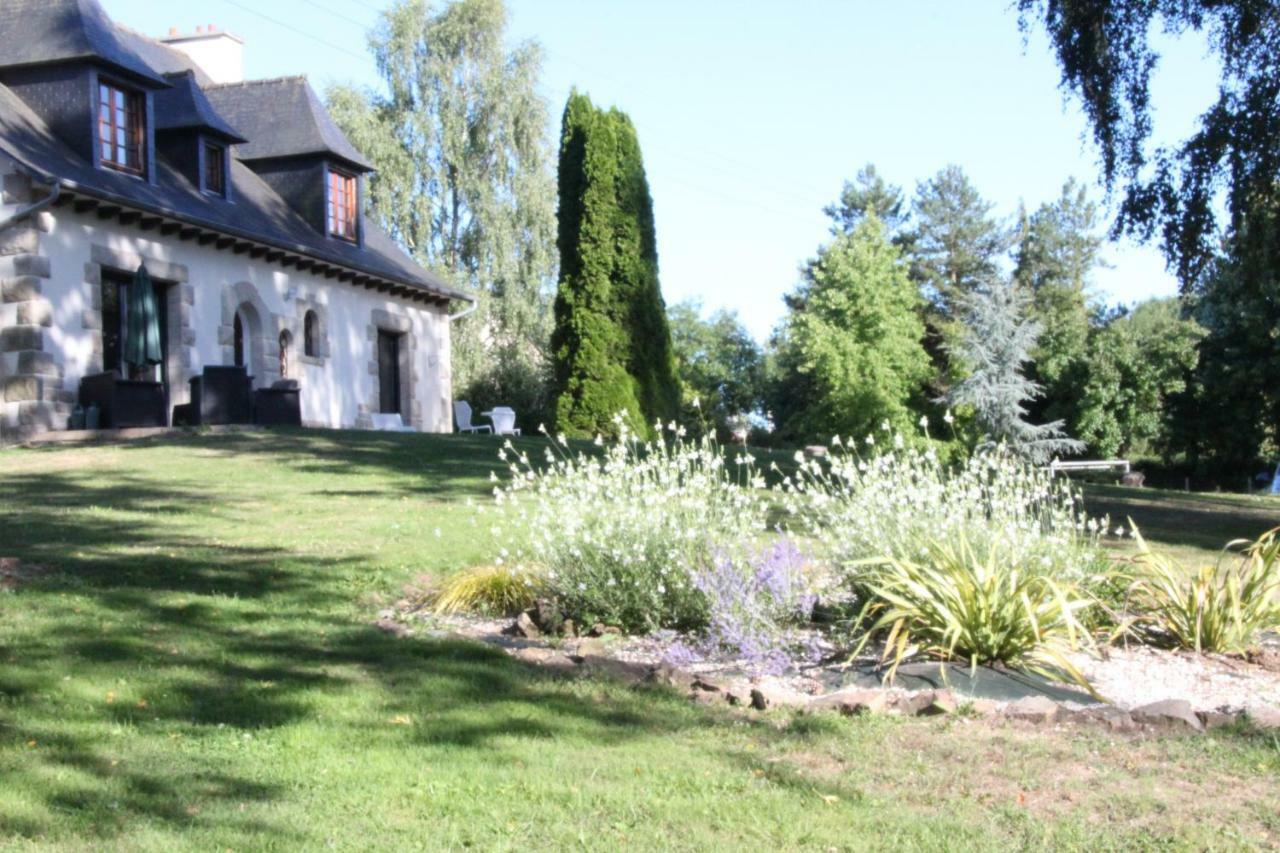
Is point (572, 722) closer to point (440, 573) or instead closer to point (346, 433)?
point (440, 573)

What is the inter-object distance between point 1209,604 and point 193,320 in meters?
16.8

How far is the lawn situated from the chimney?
22.0m

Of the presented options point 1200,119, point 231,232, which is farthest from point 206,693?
point 231,232

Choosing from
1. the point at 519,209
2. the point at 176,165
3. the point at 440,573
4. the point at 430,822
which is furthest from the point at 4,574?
the point at 519,209

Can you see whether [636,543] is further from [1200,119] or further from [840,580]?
[1200,119]

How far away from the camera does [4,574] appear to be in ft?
22.8

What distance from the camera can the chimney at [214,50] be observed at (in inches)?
1041

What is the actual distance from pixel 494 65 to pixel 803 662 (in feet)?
100

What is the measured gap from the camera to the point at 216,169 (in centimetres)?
2145

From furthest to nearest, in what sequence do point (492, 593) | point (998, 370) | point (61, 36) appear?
point (998, 370) → point (61, 36) → point (492, 593)

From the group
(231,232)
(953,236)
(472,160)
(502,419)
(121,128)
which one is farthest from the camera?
(953,236)

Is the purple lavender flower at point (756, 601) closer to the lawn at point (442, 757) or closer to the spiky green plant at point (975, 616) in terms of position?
the spiky green plant at point (975, 616)

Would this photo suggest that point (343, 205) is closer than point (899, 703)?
No

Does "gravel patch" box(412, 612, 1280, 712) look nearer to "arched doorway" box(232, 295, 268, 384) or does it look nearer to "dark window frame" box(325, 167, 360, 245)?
"arched doorway" box(232, 295, 268, 384)
